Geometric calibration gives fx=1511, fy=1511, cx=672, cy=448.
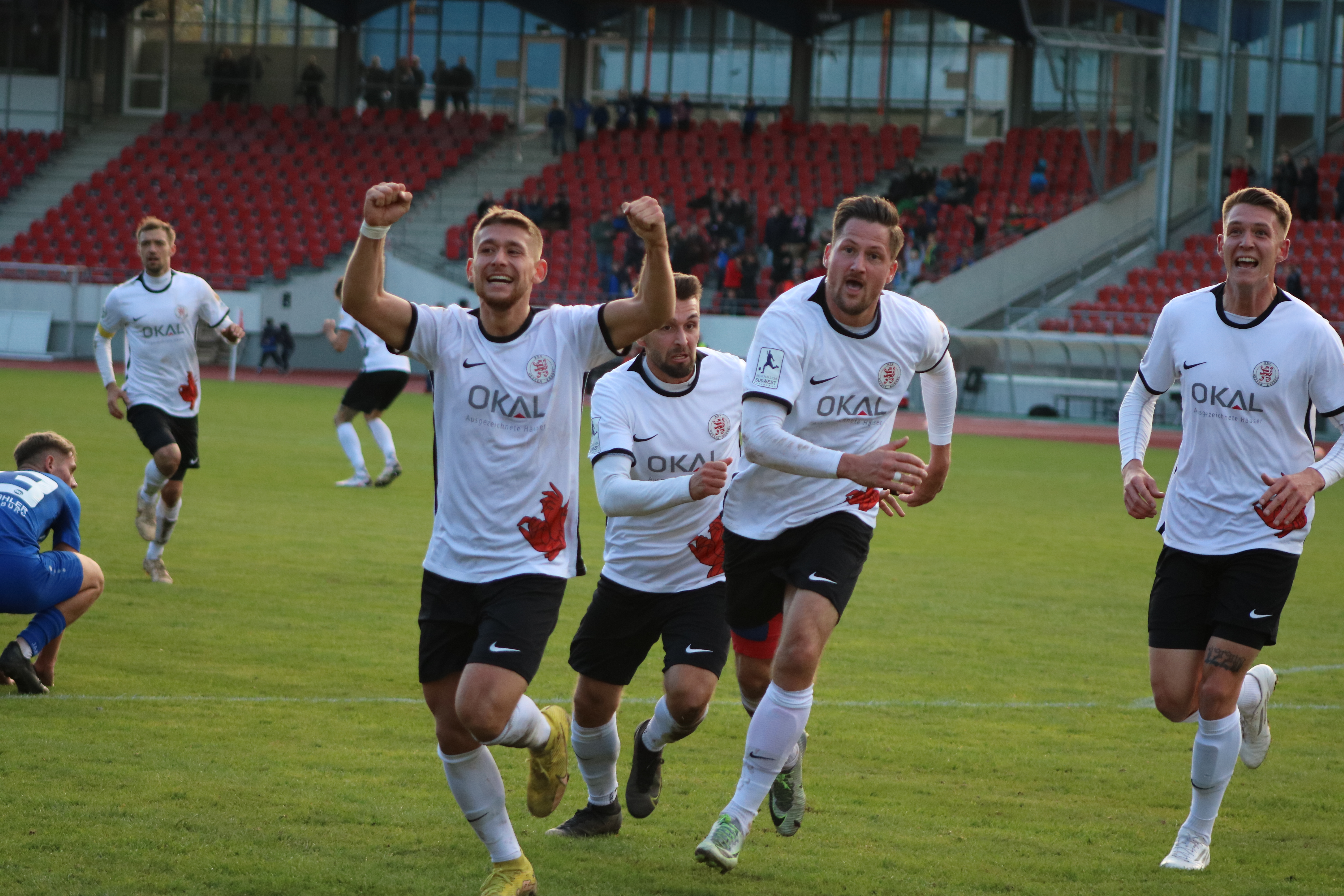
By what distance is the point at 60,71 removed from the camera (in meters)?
43.7

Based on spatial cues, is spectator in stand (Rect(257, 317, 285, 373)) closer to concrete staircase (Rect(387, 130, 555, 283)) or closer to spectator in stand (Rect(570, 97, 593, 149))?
concrete staircase (Rect(387, 130, 555, 283))

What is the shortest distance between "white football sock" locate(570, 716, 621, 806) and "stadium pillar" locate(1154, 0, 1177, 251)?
92.8 feet

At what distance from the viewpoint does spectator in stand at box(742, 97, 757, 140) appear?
39.6m

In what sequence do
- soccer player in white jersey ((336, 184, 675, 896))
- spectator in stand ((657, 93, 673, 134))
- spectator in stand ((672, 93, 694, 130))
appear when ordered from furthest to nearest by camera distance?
spectator in stand ((657, 93, 673, 134)) < spectator in stand ((672, 93, 694, 130)) < soccer player in white jersey ((336, 184, 675, 896))

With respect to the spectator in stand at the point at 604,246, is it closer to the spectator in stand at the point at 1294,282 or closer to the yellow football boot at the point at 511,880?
the spectator in stand at the point at 1294,282

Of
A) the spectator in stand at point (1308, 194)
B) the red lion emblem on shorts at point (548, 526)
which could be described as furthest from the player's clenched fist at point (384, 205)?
the spectator in stand at point (1308, 194)

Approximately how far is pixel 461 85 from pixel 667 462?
40878mm

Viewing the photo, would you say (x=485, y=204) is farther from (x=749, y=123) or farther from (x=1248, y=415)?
(x=1248, y=415)

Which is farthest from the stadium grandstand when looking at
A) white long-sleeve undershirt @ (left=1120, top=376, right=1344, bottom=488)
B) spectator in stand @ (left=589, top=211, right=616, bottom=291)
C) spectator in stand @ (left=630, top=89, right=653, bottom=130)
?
white long-sleeve undershirt @ (left=1120, top=376, right=1344, bottom=488)

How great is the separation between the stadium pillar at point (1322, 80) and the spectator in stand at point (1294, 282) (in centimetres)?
680

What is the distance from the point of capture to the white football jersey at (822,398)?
5.33m

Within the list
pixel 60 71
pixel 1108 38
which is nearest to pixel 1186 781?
pixel 1108 38

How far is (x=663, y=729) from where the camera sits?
5.54 meters

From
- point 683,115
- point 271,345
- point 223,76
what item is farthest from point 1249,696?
point 223,76
